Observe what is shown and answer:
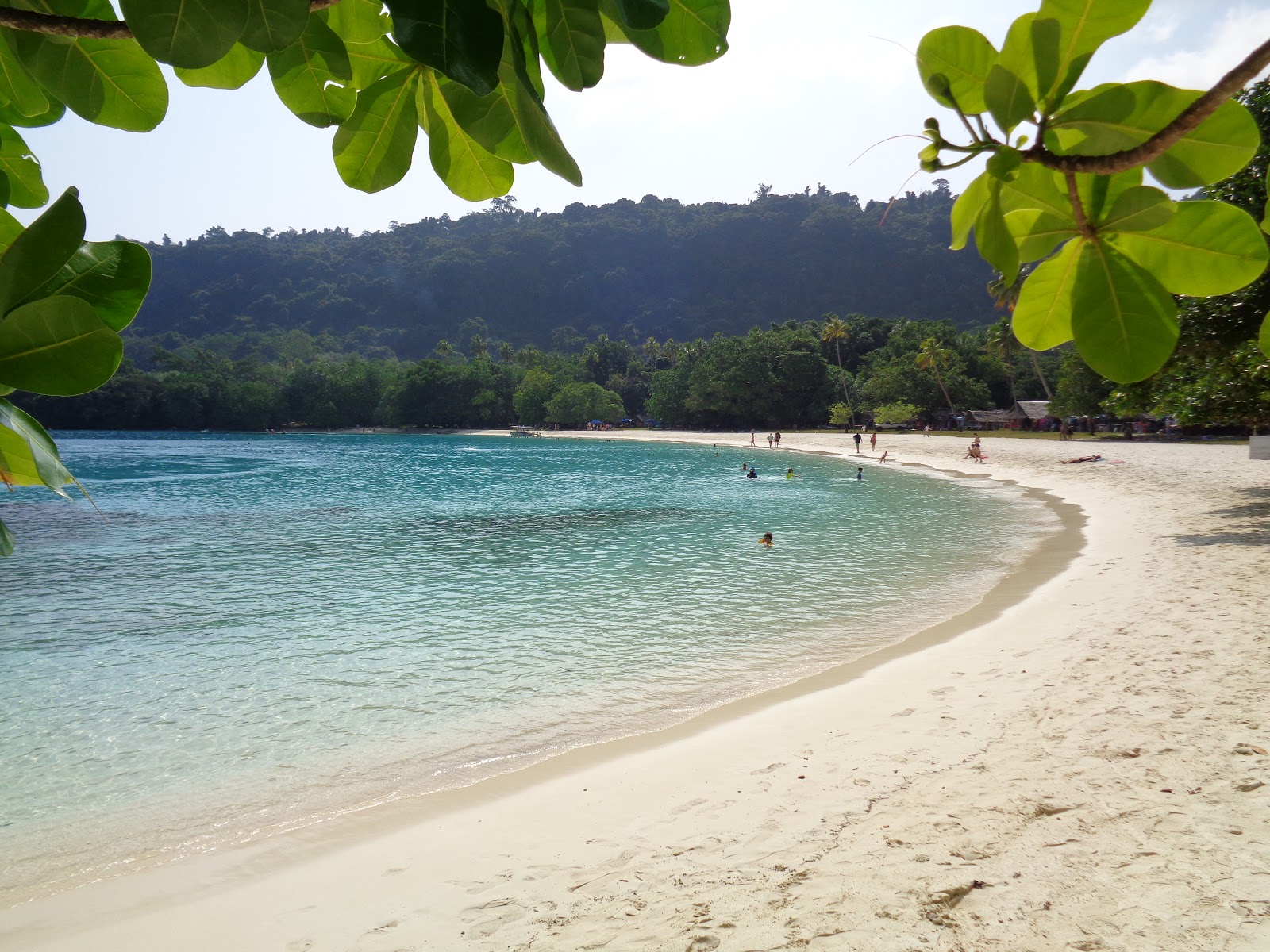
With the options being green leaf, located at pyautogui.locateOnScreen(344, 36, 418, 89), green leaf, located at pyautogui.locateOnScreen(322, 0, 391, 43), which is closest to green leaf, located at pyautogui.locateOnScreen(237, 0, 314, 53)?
green leaf, located at pyautogui.locateOnScreen(344, 36, 418, 89)

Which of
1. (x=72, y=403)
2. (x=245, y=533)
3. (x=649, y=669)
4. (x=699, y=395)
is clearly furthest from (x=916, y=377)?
(x=72, y=403)

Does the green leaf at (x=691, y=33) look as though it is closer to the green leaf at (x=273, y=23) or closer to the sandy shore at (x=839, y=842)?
the green leaf at (x=273, y=23)

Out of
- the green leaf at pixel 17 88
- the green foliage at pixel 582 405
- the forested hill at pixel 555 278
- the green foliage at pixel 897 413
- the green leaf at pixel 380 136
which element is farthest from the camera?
the forested hill at pixel 555 278

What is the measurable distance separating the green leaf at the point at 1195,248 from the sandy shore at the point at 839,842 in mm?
3632

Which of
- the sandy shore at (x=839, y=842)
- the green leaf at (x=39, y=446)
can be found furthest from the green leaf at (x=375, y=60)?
the sandy shore at (x=839, y=842)

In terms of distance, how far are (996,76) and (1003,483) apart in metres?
31.0

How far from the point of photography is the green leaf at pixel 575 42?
1.71ft

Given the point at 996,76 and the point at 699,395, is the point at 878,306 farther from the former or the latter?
the point at 996,76

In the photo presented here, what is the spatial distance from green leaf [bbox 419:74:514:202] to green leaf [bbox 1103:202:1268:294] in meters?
0.54

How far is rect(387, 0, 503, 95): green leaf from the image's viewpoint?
456mm

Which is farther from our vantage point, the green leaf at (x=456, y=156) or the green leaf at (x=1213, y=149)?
the green leaf at (x=456, y=156)

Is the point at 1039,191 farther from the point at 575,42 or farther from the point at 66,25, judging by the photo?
the point at 66,25

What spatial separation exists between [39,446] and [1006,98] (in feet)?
2.56

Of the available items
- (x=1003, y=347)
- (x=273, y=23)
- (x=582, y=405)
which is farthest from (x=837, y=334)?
(x=273, y=23)
